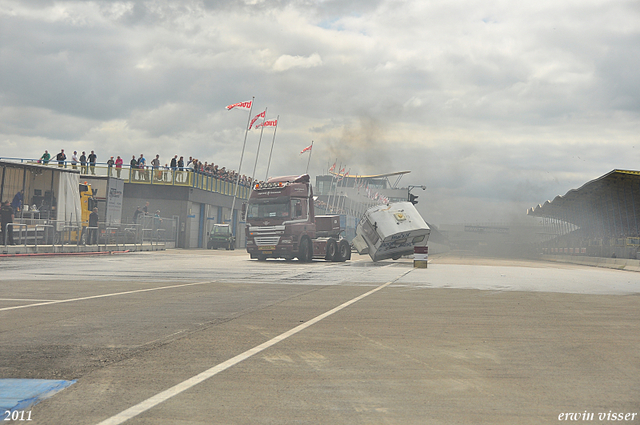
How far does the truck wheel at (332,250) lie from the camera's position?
3278 centimetres

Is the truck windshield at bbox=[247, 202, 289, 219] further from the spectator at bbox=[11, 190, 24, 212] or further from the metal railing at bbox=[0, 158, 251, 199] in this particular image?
the metal railing at bbox=[0, 158, 251, 199]

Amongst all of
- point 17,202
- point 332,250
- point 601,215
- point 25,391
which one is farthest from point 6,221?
point 601,215

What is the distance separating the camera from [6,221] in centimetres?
2712

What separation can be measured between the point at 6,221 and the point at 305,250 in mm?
13115

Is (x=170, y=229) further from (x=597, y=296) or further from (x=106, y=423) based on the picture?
(x=106, y=423)

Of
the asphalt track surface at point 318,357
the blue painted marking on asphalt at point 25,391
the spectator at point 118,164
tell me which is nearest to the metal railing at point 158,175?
the spectator at point 118,164

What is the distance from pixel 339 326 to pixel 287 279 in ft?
32.1

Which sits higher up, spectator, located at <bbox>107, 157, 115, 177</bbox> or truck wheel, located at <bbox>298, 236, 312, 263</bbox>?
spectator, located at <bbox>107, 157, 115, 177</bbox>

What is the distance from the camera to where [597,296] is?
1448cm

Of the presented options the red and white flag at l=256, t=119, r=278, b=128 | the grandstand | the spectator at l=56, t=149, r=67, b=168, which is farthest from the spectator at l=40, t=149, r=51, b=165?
the grandstand

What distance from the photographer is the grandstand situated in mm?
45000

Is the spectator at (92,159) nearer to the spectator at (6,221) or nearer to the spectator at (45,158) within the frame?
the spectator at (45,158)

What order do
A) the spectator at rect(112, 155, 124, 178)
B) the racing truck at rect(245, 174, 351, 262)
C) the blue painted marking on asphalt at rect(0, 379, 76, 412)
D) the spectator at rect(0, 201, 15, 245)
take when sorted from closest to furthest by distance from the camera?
the blue painted marking on asphalt at rect(0, 379, 76, 412)
the spectator at rect(0, 201, 15, 245)
the racing truck at rect(245, 174, 351, 262)
the spectator at rect(112, 155, 124, 178)

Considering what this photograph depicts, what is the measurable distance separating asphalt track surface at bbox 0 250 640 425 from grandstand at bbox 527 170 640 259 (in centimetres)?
3009
